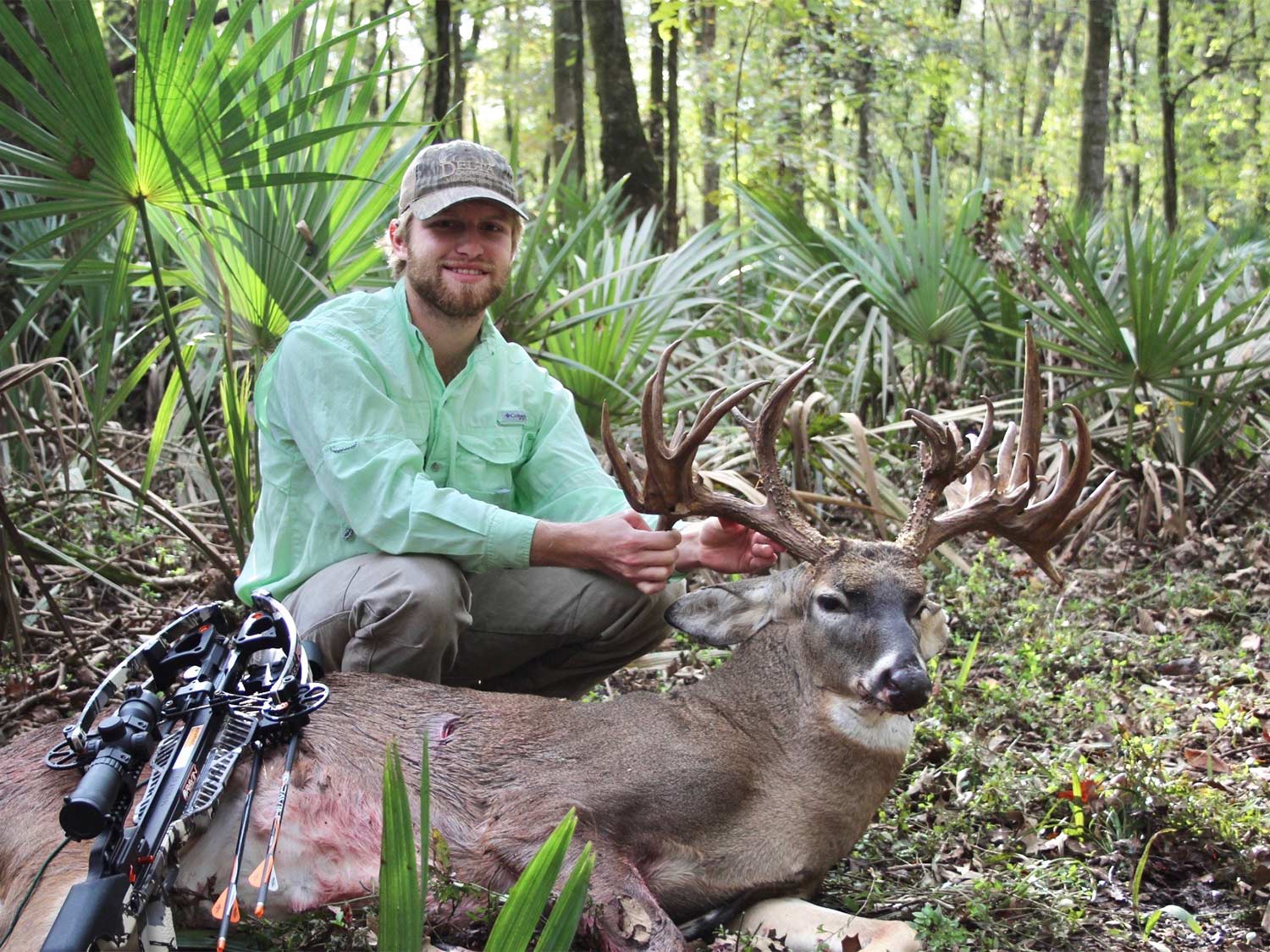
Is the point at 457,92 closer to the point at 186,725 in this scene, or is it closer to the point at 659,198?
the point at 659,198

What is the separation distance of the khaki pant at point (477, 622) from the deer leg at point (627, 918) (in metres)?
1.10

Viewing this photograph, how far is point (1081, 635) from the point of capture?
5.64m

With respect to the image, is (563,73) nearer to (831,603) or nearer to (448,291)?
(448,291)

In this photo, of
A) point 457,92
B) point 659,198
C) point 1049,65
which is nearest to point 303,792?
point 659,198

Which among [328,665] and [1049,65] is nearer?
[328,665]

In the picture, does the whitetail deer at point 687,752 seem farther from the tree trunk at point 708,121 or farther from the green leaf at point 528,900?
the tree trunk at point 708,121

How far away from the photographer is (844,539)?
3.80m

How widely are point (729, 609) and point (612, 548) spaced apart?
0.42m

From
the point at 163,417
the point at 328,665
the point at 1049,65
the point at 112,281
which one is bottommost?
the point at 328,665

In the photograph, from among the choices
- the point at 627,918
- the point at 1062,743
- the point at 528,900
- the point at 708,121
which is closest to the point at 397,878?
the point at 528,900

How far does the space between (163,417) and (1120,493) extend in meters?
5.22

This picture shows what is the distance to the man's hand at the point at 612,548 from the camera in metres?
3.95

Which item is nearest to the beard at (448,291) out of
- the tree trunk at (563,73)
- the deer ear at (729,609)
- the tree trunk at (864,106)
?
the deer ear at (729,609)

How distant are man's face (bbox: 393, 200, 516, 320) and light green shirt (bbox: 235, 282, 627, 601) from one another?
0.14 meters
